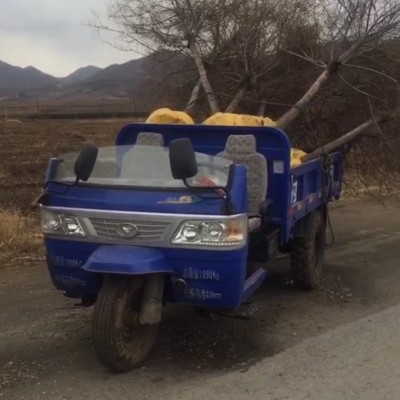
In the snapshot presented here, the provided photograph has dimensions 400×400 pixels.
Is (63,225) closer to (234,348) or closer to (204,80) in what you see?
(234,348)

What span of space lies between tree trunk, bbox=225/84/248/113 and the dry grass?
3000mm

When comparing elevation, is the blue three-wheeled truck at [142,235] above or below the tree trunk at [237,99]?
below

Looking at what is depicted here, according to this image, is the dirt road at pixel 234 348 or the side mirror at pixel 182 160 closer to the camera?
the dirt road at pixel 234 348

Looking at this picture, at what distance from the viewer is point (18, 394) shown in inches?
189

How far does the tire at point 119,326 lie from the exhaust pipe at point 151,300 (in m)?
0.10

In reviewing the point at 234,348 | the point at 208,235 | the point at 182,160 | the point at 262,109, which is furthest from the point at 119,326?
the point at 262,109

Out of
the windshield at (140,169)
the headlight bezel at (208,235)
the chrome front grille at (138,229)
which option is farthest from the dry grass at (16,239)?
the headlight bezel at (208,235)

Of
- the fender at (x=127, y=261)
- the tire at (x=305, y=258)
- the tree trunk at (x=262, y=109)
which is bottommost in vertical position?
the tire at (x=305, y=258)

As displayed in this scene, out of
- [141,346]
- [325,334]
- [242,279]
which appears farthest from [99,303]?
[325,334]

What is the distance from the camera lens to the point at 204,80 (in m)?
9.59

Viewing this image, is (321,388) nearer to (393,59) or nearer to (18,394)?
(18,394)

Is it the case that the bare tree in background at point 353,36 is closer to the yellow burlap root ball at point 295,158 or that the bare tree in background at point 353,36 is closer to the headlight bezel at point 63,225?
the yellow burlap root ball at point 295,158

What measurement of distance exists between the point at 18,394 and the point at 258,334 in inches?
83.5

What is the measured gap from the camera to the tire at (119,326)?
4.96 meters
